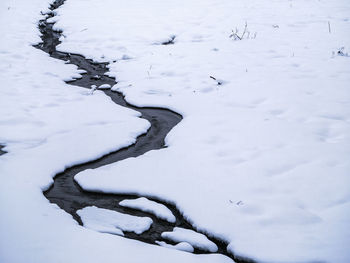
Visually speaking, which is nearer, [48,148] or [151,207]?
[151,207]

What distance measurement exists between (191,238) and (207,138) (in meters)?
1.63

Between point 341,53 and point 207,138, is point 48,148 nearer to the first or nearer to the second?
point 207,138

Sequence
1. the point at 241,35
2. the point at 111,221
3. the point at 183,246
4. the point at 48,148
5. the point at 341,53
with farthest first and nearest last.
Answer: the point at 241,35 → the point at 341,53 → the point at 48,148 → the point at 111,221 → the point at 183,246

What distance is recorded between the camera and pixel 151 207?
122 inches

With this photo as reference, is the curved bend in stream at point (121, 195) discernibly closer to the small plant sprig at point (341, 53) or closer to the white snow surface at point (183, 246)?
the white snow surface at point (183, 246)

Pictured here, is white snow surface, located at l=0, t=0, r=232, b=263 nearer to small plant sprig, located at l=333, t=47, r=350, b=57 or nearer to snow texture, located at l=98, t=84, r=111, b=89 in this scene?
snow texture, located at l=98, t=84, r=111, b=89

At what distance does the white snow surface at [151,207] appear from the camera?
3009 millimetres

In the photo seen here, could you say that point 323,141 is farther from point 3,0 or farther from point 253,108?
point 3,0

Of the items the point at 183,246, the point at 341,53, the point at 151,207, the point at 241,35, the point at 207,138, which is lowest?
the point at 183,246

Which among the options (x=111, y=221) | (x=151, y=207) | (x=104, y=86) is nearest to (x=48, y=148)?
(x=111, y=221)

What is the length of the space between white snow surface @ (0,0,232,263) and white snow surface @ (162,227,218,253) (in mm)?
112

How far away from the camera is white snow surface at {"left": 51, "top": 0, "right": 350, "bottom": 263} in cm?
276

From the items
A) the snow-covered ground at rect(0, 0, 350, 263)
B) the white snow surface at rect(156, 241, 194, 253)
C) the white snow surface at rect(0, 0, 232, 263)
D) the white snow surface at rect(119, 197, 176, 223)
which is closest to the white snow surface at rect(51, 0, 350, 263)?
the snow-covered ground at rect(0, 0, 350, 263)

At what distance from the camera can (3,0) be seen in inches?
571
